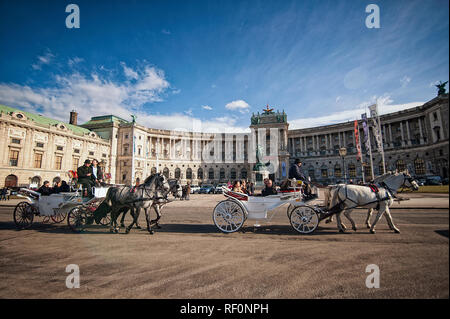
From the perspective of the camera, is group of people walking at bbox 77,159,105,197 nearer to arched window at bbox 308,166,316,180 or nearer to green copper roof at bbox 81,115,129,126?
green copper roof at bbox 81,115,129,126

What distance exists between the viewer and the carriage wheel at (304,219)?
5789 mm

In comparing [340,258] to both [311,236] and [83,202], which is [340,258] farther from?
[83,202]

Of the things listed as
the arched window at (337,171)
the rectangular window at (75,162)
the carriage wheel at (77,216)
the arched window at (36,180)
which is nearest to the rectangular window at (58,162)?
the rectangular window at (75,162)

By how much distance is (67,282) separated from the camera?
3031 mm

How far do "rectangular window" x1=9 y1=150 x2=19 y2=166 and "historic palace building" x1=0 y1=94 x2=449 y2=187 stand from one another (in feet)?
0.36

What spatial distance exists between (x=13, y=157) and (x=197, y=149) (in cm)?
3797

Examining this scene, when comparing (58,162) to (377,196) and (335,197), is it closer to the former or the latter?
(335,197)

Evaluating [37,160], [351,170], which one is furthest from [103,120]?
[351,170]

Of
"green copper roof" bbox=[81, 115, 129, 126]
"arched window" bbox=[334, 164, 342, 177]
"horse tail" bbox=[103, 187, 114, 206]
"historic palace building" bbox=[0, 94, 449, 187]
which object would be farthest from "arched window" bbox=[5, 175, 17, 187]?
"arched window" bbox=[334, 164, 342, 177]

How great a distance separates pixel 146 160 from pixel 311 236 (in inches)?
2010

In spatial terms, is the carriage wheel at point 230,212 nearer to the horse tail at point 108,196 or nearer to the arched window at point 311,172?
→ the horse tail at point 108,196

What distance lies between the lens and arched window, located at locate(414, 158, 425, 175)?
3724cm

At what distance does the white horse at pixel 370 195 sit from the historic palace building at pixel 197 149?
25.5 m
